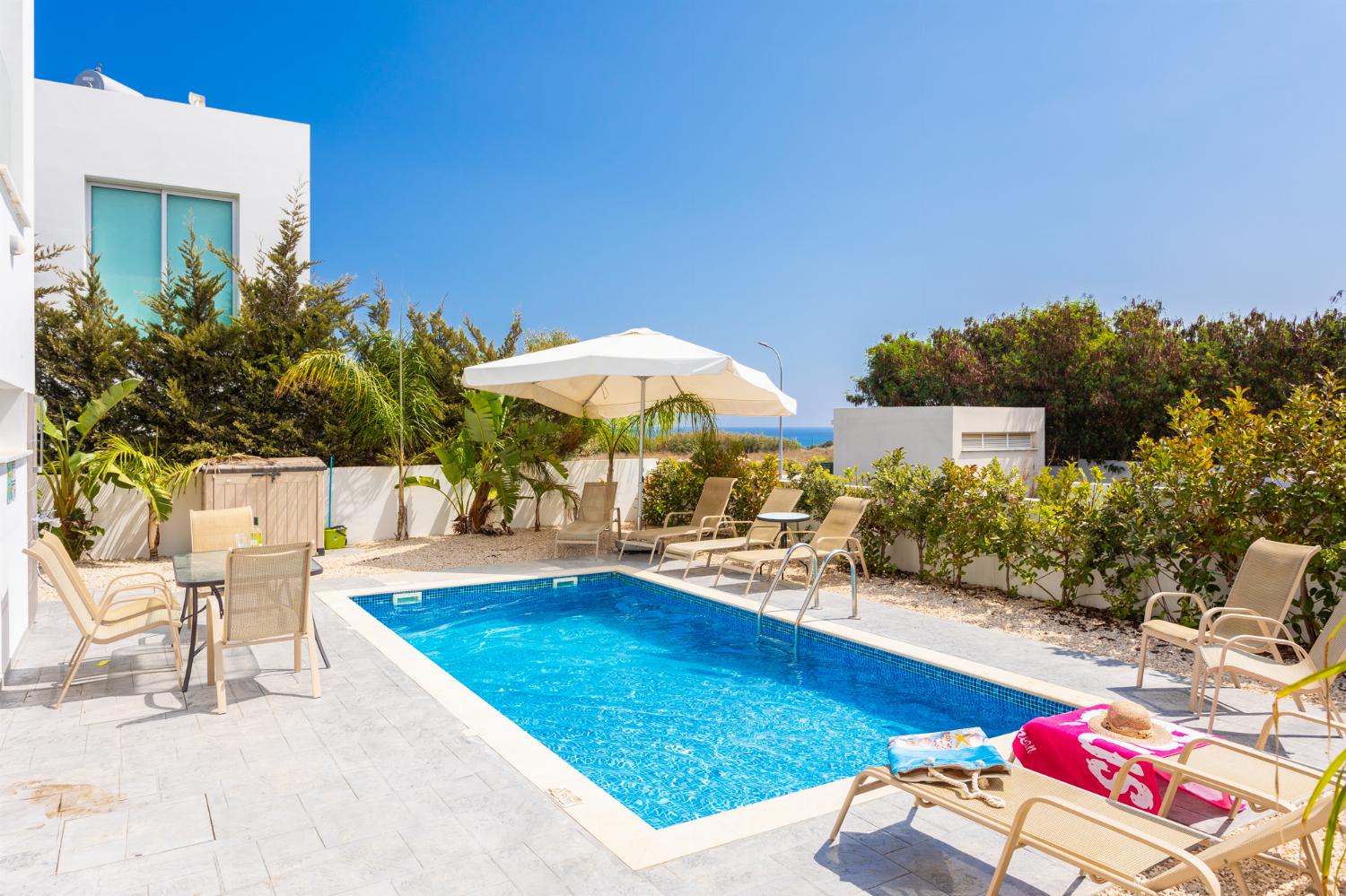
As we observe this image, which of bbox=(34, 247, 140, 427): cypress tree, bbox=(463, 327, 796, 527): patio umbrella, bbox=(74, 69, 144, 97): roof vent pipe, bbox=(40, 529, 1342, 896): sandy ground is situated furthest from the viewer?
bbox=(74, 69, 144, 97): roof vent pipe

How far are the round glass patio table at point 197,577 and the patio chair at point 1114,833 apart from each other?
4.35 metres

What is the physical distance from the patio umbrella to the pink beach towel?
637 cm

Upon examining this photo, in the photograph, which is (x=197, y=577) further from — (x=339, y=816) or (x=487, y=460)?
(x=487, y=460)

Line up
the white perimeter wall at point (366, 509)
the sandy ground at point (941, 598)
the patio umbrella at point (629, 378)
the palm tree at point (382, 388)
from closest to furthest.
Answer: the sandy ground at point (941, 598), the patio umbrella at point (629, 378), the white perimeter wall at point (366, 509), the palm tree at point (382, 388)

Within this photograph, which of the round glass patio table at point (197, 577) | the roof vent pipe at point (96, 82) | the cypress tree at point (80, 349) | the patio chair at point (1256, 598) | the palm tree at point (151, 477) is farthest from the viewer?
the roof vent pipe at point (96, 82)

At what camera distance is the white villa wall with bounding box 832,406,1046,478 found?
2042cm

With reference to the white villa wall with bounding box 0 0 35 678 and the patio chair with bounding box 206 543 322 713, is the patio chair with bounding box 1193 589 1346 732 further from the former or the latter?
the white villa wall with bounding box 0 0 35 678

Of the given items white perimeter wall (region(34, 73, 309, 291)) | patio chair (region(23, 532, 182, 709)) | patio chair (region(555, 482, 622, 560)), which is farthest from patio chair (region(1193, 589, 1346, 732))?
white perimeter wall (region(34, 73, 309, 291))

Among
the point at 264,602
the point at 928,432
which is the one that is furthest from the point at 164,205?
the point at 928,432

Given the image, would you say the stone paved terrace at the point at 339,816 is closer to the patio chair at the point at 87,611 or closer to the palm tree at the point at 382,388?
the patio chair at the point at 87,611

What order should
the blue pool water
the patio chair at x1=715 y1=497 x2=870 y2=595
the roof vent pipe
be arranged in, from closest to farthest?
the blue pool water < the patio chair at x1=715 y1=497 x2=870 y2=595 < the roof vent pipe

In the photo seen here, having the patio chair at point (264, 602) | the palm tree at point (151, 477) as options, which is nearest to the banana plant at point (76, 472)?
the palm tree at point (151, 477)

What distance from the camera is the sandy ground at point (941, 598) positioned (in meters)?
6.36

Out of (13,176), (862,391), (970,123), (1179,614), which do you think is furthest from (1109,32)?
(13,176)
